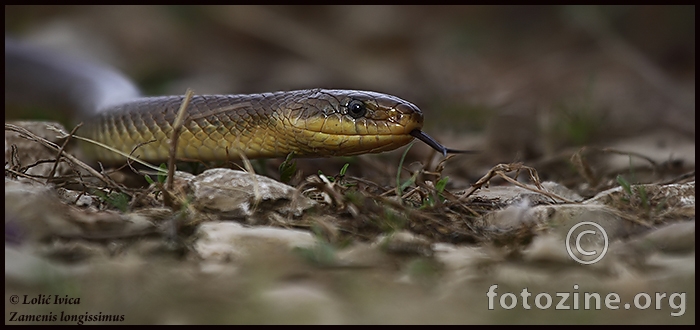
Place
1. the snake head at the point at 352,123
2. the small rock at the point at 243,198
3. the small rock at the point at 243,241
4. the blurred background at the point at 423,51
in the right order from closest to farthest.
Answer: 1. the small rock at the point at 243,241
2. the small rock at the point at 243,198
3. the snake head at the point at 352,123
4. the blurred background at the point at 423,51

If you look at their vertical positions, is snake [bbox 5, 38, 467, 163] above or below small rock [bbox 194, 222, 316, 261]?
above

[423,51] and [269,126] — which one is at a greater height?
[423,51]

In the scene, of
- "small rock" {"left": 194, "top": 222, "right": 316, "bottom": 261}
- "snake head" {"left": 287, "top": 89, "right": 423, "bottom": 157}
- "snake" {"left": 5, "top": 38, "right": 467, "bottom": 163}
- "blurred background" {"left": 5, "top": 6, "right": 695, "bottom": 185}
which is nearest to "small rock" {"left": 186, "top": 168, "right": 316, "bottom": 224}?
"small rock" {"left": 194, "top": 222, "right": 316, "bottom": 261}

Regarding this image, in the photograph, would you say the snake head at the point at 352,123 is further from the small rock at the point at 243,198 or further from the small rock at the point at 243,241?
the small rock at the point at 243,241

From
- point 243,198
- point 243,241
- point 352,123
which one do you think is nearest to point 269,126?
point 352,123

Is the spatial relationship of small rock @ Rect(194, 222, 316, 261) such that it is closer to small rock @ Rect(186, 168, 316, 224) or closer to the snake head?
small rock @ Rect(186, 168, 316, 224)

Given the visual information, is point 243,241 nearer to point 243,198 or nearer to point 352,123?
point 243,198

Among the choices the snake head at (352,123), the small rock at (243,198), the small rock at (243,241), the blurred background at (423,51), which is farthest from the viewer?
the blurred background at (423,51)

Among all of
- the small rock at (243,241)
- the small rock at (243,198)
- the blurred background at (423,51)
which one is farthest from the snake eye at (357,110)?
the blurred background at (423,51)

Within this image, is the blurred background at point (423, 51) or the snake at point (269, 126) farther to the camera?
the blurred background at point (423, 51)
